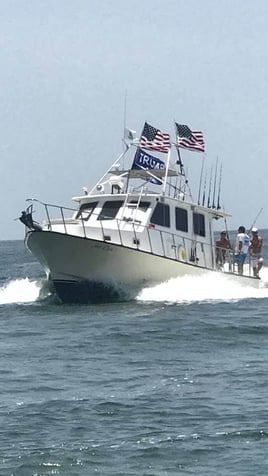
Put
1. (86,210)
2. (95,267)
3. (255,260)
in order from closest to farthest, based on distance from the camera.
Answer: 1. (95,267)
2. (86,210)
3. (255,260)

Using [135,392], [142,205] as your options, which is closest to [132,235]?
[142,205]

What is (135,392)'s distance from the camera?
11438mm

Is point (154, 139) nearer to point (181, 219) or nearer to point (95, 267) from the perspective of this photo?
point (181, 219)

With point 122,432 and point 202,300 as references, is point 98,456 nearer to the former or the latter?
point 122,432

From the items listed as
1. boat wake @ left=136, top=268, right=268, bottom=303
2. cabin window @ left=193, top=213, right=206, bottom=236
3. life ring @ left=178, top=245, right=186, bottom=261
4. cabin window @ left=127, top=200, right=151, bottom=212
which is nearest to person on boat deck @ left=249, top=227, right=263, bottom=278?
boat wake @ left=136, top=268, right=268, bottom=303

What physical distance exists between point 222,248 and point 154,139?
3429mm

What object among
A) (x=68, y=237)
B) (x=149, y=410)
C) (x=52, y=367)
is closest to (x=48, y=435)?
(x=149, y=410)

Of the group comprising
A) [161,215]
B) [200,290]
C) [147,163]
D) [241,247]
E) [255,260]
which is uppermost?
[147,163]

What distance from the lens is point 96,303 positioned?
2148cm

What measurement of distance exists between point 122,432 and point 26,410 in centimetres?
151

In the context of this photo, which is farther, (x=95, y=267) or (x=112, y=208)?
(x=112, y=208)

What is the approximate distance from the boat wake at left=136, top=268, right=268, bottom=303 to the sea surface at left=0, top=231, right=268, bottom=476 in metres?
1.51

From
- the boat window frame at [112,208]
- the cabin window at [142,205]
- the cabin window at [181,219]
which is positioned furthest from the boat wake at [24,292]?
the cabin window at [181,219]

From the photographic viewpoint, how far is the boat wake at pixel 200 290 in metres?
21.6
